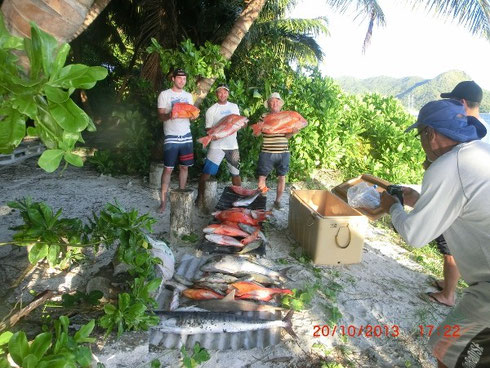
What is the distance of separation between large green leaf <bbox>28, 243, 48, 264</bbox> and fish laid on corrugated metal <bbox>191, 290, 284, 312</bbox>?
4.99 feet

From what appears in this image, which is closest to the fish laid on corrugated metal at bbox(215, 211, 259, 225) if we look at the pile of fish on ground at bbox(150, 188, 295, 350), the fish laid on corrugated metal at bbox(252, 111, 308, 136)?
the pile of fish on ground at bbox(150, 188, 295, 350)

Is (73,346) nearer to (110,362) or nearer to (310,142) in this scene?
(110,362)

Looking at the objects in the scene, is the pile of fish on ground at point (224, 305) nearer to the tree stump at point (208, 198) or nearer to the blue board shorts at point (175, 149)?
the tree stump at point (208, 198)

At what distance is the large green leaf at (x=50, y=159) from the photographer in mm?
1019

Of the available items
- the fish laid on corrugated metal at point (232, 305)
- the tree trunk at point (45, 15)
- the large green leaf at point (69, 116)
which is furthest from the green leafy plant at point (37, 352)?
the fish laid on corrugated metal at point (232, 305)

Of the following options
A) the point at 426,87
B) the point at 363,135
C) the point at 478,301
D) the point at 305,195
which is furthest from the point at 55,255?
the point at 426,87

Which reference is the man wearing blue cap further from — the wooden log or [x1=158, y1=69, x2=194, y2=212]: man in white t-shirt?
[x1=158, y1=69, x2=194, y2=212]: man in white t-shirt

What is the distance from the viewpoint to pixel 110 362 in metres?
2.53

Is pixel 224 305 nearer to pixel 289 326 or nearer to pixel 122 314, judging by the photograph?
pixel 289 326

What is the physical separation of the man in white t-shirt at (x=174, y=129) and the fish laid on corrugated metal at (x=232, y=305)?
2740 mm

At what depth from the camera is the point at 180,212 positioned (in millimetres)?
4945

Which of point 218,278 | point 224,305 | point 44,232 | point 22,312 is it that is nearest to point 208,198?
point 218,278

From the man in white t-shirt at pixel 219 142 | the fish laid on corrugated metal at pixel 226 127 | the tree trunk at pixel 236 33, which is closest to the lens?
the fish laid on corrugated metal at pixel 226 127

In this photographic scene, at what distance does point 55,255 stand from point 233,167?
3.91m
